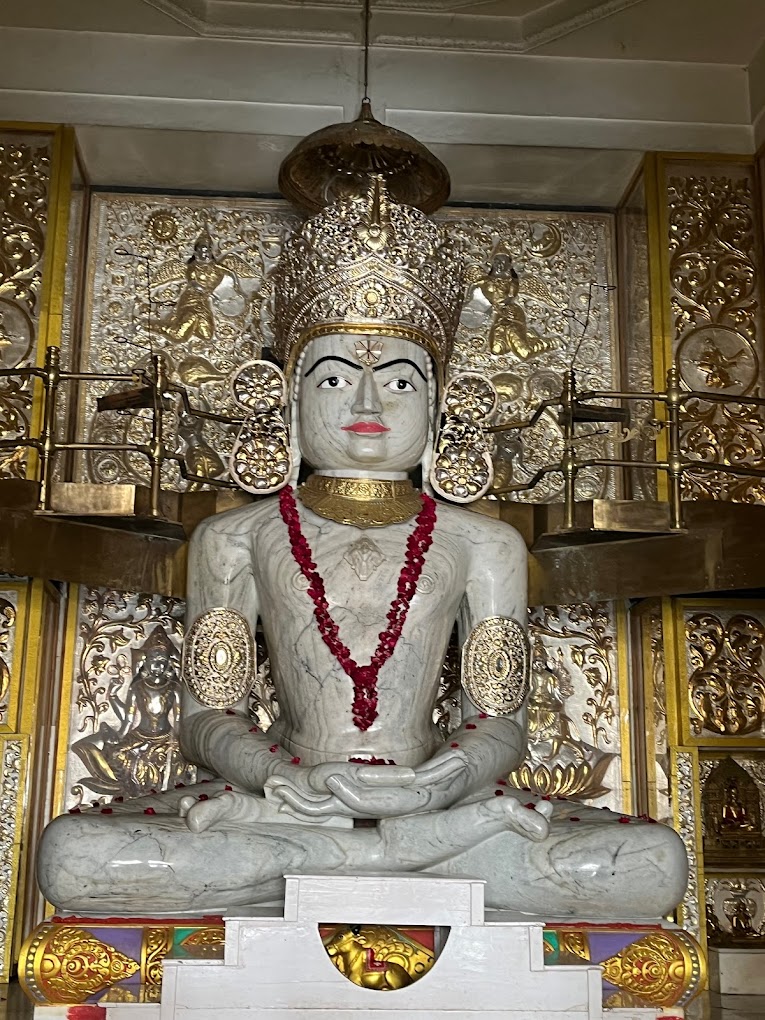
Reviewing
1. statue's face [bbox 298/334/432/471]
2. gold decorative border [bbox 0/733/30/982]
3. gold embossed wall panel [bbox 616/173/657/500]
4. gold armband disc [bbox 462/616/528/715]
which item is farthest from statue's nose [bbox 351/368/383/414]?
gold decorative border [bbox 0/733/30/982]

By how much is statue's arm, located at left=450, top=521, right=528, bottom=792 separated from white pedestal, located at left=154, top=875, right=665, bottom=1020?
2.40 ft

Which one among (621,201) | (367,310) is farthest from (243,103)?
(621,201)

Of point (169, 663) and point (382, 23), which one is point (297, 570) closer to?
point (169, 663)

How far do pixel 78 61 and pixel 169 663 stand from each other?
250 centimetres

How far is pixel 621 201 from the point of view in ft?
19.7

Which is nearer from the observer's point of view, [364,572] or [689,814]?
[364,572]

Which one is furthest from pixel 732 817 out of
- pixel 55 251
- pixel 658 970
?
pixel 55 251

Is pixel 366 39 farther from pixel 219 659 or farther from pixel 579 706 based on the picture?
pixel 579 706

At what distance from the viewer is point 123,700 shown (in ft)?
17.5

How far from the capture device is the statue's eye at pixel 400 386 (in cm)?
487

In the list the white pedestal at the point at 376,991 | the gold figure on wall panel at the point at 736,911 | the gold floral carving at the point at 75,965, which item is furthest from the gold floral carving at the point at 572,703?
the gold floral carving at the point at 75,965

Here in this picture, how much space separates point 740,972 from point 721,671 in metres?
1.12

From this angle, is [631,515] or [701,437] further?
[701,437]

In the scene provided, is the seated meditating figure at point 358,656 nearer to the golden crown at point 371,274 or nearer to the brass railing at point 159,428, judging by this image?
the golden crown at point 371,274
